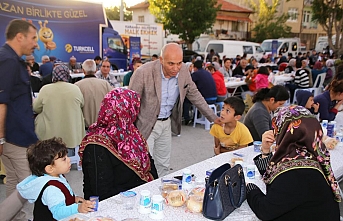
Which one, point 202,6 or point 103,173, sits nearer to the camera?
point 103,173

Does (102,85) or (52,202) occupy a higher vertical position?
(102,85)

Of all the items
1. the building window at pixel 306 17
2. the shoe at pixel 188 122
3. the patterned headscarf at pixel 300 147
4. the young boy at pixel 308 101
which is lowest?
the shoe at pixel 188 122

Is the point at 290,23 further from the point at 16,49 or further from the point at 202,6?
the point at 16,49

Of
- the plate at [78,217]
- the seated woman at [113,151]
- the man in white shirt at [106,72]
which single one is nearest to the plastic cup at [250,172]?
the seated woman at [113,151]

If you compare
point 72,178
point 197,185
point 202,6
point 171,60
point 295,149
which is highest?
point 202,6

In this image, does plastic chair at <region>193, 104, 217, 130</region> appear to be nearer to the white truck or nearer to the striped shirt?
the striped shirt

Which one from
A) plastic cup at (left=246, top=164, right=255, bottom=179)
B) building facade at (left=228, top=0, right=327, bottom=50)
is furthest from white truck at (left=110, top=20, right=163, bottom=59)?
building facade at (left=228, top=0, right=327, bottom=50)

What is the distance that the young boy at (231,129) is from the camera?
10.7 feet

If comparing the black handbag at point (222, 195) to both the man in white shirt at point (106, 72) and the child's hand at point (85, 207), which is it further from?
the man in white shirt at point (106, 72)

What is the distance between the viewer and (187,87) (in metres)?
3.67

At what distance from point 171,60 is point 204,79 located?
3.59m

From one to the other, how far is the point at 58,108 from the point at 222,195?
2.82m

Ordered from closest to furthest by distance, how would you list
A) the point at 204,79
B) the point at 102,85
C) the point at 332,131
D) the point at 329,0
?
the point at 332,131
the point at 102,85
the point at 204,79
the point at 329,0

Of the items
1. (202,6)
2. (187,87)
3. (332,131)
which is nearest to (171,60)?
(187,87)
